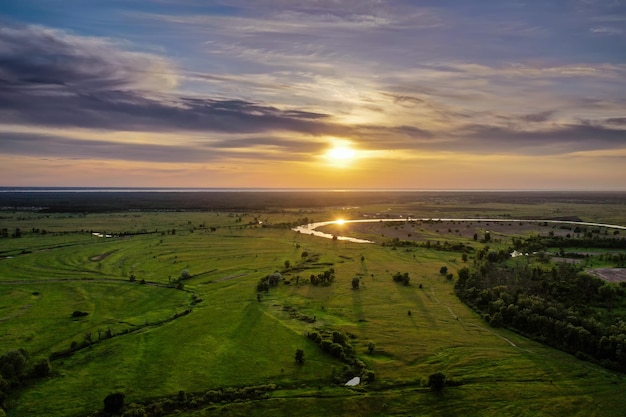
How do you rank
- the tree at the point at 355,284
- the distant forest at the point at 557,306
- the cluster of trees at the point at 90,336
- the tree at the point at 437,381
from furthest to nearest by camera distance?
the tree at the point at 355,284, the distant forest at the point at 557,306, the cluster of trees at the point at 90,336, the tree at the point at 437,381

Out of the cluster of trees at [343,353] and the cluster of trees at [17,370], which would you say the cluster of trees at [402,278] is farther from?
the cluster of trees at [17,370]

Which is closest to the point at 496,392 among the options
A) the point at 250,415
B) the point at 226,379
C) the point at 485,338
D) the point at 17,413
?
the point at 485,338

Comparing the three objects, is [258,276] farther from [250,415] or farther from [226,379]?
[250,415]

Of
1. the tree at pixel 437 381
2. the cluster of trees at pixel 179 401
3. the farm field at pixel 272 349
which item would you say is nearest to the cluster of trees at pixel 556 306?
the farm field at pixel 272 349

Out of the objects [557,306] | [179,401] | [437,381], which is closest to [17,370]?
[179,401]

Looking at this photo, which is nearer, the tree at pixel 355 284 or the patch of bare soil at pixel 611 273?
the tree at pixel 355 284
